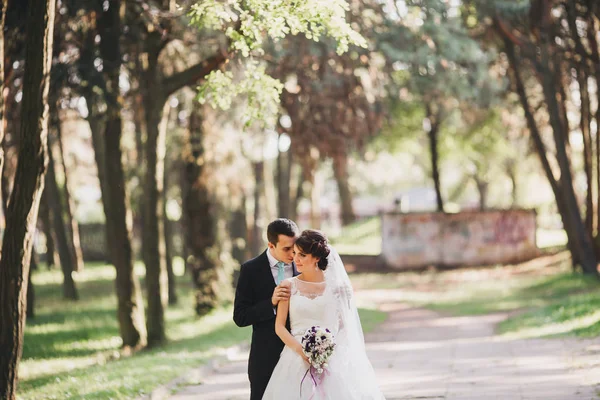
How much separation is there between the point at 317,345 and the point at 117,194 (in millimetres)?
10676

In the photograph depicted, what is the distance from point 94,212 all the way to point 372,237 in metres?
30.3

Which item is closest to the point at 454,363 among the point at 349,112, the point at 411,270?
the point at 349,112

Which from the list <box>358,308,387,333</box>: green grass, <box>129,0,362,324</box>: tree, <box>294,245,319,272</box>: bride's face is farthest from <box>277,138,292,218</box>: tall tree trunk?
<box>294,245,319,272</box>: bride's face

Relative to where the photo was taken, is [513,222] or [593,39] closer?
[593,39]

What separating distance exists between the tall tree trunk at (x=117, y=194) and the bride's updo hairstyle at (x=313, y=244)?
33.0 feet

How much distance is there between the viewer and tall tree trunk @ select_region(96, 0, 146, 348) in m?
16.7

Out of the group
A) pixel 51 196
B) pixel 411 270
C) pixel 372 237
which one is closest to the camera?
pixel 51 196

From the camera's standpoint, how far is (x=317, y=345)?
693 centimetres

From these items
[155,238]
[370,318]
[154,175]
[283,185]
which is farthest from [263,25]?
[283,185]

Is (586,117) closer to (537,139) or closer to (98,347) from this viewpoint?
(537,139)

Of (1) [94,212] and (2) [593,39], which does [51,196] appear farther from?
(1) [94,212]

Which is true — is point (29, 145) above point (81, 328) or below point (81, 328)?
above

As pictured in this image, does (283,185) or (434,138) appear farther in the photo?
(434,138)

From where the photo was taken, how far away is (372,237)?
41.2 meters
